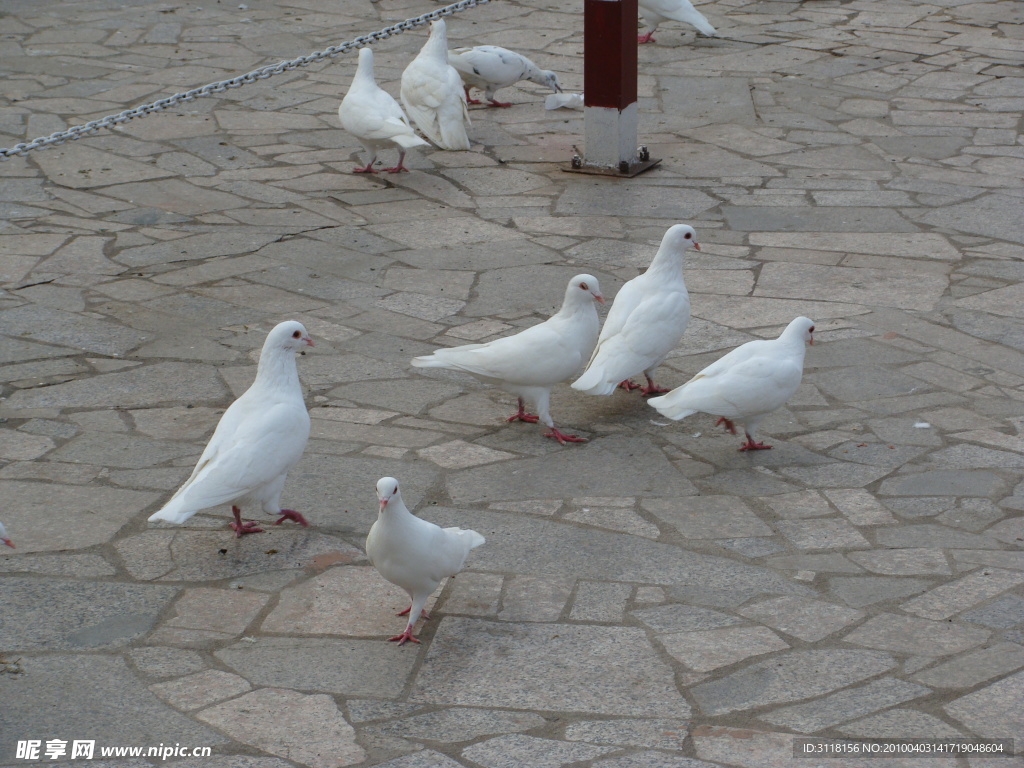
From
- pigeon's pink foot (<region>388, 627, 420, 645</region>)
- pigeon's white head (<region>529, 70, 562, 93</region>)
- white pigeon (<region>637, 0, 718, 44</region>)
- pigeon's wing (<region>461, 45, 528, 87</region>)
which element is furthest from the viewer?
white pigeon (<region>637, 0, 718, 44</region>)

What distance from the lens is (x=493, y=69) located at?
9.62 meters

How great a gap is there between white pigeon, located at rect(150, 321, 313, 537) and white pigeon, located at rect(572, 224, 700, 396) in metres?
1.30

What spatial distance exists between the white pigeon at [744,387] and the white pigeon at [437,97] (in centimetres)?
434

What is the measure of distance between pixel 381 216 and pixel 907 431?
386cm

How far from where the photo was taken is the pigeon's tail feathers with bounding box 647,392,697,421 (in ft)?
16.0

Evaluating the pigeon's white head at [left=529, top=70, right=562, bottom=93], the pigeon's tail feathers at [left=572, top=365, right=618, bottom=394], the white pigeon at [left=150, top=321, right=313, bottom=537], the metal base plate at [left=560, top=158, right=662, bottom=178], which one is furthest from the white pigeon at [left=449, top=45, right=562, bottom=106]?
the white pigeon at [left=150, top=321, right=313, bottom=537]

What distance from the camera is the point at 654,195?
26.7 ft

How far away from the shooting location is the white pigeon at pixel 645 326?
5.20 meters

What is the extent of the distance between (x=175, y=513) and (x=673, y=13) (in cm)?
864

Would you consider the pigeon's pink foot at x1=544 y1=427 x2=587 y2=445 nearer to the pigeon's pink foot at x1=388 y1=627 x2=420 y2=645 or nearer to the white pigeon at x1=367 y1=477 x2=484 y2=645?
the white pigeon at x1=367 y1=477 x2=484 y2=645

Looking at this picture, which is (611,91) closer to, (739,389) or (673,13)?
(673,13)

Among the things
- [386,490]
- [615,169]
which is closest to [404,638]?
[386,490]

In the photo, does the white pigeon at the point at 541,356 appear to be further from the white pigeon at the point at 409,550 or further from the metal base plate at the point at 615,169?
the metal base plate at the point at 615,169

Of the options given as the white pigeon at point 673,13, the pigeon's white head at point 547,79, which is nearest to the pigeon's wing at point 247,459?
the pigeon's white head at point 547,79
